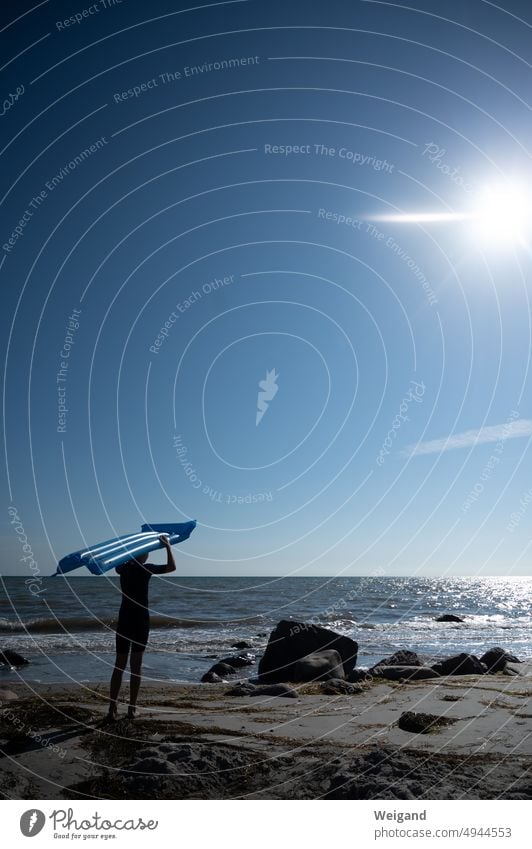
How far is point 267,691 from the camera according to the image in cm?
1186

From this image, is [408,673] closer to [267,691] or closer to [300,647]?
[300,647]

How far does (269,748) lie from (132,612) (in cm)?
283

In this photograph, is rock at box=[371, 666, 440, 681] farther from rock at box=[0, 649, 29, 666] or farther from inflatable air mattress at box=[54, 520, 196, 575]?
rock at box=[0, 649, 29, 666]

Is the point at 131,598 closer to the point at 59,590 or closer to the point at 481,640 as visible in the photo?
the point at 481,640

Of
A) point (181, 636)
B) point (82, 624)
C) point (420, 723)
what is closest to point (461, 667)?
point (420, 723)

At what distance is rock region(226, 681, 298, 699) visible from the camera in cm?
1142

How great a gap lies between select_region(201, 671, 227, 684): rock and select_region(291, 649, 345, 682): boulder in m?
2.17

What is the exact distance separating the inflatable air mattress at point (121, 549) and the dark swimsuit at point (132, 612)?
10.6 inches

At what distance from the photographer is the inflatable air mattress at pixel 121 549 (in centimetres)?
745

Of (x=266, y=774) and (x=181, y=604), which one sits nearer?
(x=266, y=774)

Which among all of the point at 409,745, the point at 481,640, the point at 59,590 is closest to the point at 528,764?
the point at 409,745

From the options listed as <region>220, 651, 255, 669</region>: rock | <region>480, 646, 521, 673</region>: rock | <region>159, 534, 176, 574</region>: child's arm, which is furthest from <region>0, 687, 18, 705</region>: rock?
<region>480, 646, 521, 673</region>: rock

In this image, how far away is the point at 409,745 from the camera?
273 inches
